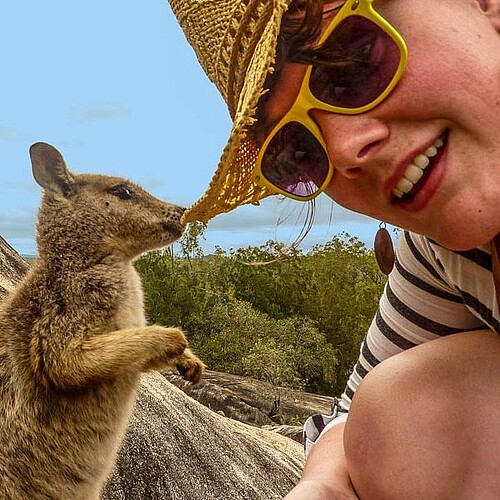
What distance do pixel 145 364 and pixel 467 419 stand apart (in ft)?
4.88

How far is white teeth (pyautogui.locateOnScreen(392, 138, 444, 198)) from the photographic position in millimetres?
1097

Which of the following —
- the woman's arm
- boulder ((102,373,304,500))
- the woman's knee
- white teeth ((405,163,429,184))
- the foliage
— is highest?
white teeth ((405,163,429,184))

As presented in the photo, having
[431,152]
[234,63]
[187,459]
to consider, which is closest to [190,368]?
[187,459]

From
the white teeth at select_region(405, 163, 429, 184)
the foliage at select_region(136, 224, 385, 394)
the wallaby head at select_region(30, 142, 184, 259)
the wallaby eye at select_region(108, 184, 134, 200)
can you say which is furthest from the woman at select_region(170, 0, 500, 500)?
the foliage at select_region(136, 224, 385, 394)

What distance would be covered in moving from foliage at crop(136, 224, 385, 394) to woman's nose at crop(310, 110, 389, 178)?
8481 millimetres

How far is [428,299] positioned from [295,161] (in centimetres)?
43

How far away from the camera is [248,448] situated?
356 centimetres

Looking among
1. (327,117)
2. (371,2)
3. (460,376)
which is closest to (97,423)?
(460,376)

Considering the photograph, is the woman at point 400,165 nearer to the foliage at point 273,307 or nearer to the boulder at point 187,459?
the boulder at point 187,459

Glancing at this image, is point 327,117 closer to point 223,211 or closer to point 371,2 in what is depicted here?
point 371,2

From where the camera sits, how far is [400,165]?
112 cm

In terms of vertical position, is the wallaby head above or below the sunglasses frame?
below

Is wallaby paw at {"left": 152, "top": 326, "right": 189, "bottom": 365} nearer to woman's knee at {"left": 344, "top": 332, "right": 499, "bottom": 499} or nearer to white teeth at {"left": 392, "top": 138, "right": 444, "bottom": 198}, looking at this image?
woman's knee at {"left": 344, "top": 332, "right": 499, "bottom": 499}

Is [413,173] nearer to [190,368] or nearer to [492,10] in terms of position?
[492,10]
